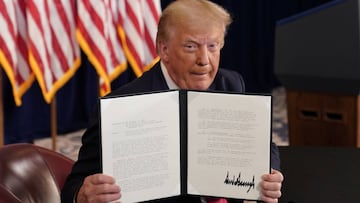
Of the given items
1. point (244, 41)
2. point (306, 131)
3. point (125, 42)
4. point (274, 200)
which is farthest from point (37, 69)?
point (244, 41)

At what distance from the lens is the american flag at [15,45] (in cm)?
440

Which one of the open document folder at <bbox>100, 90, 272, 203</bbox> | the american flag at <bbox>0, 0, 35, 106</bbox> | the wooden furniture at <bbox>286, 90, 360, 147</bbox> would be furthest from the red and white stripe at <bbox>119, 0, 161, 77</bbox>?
the open document folder at <bbox>100, 90, 272, 203</bbox>

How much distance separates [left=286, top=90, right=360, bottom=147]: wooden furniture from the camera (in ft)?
12.5

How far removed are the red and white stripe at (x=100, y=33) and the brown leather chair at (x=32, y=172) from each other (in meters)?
1.97

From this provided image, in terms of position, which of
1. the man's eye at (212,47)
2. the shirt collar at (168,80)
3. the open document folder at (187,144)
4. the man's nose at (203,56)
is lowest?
the open document folder at (187,144)

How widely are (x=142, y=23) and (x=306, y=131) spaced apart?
143 cm

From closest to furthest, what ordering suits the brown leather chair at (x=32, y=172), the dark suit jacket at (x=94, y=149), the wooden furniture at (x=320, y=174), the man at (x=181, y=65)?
the man at (x=181, y=65) < the dark suit jacket at (x=94, y=149) < the wooden furniture at (x=320, y=174) < the brown leather chair at (x=32, y=172)

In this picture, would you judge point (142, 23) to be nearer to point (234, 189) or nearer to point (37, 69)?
point (37, 69)

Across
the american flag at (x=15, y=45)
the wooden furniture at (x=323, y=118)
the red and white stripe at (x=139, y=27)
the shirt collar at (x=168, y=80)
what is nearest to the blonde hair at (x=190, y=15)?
the shirt collar at (x=168, y=80)

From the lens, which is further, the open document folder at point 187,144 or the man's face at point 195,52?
the man's face at point 195,52

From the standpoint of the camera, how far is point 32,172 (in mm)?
2660

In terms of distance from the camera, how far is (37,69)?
4.61m

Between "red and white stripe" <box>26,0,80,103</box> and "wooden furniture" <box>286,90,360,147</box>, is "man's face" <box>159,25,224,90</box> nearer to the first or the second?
"wooden furniture" <box>286,90,360,147</box>

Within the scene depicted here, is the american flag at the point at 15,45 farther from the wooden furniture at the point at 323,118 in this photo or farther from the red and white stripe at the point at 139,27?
the wooden furniture at the point at 323,118
